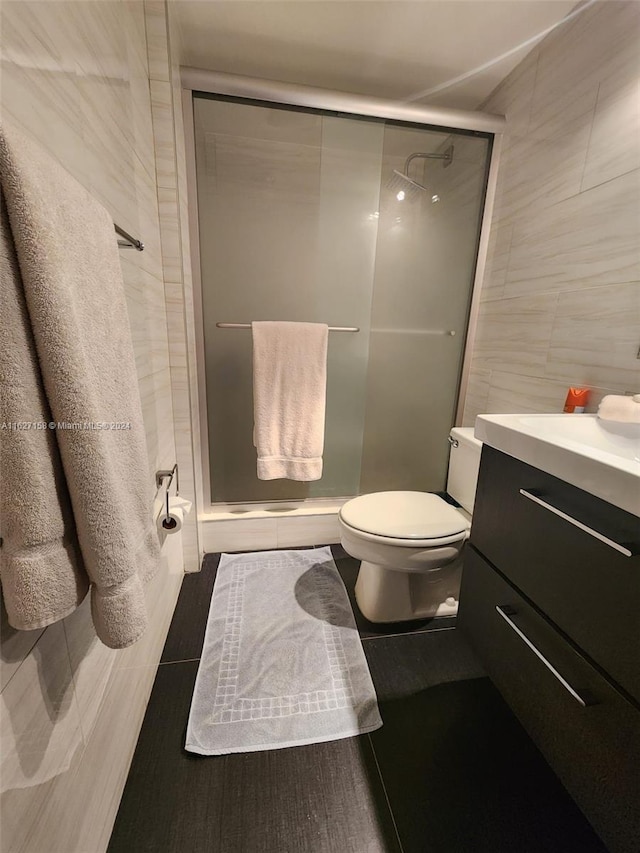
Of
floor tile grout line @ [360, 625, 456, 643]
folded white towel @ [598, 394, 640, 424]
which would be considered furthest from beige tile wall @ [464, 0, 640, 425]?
floor tile grout line @ [360, 625, 456, 643]

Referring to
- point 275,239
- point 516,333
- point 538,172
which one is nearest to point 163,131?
point 275,239

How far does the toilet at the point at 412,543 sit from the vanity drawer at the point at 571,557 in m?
0.35

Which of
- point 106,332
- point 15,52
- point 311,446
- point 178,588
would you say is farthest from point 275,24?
point 178,588

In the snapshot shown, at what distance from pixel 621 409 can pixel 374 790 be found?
1.13 meters

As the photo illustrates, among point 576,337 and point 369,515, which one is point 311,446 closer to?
point 369,515

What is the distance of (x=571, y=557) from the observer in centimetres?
62

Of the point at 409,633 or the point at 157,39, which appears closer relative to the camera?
the point at 157,39

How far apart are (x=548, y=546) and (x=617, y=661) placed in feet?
0.62

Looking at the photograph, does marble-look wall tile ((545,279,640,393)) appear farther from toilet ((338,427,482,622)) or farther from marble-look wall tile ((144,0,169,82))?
marble-look wall tile ((144,0,169,82))

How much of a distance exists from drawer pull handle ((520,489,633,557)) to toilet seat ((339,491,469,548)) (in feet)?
1.59

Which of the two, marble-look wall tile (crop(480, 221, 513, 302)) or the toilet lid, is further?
marble-look wall tile (crop(480, 221, 513, 302))

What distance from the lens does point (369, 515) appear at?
1.26m

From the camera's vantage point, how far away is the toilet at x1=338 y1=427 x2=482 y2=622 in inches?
45.6

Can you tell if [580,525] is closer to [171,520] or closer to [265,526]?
[171,520]
